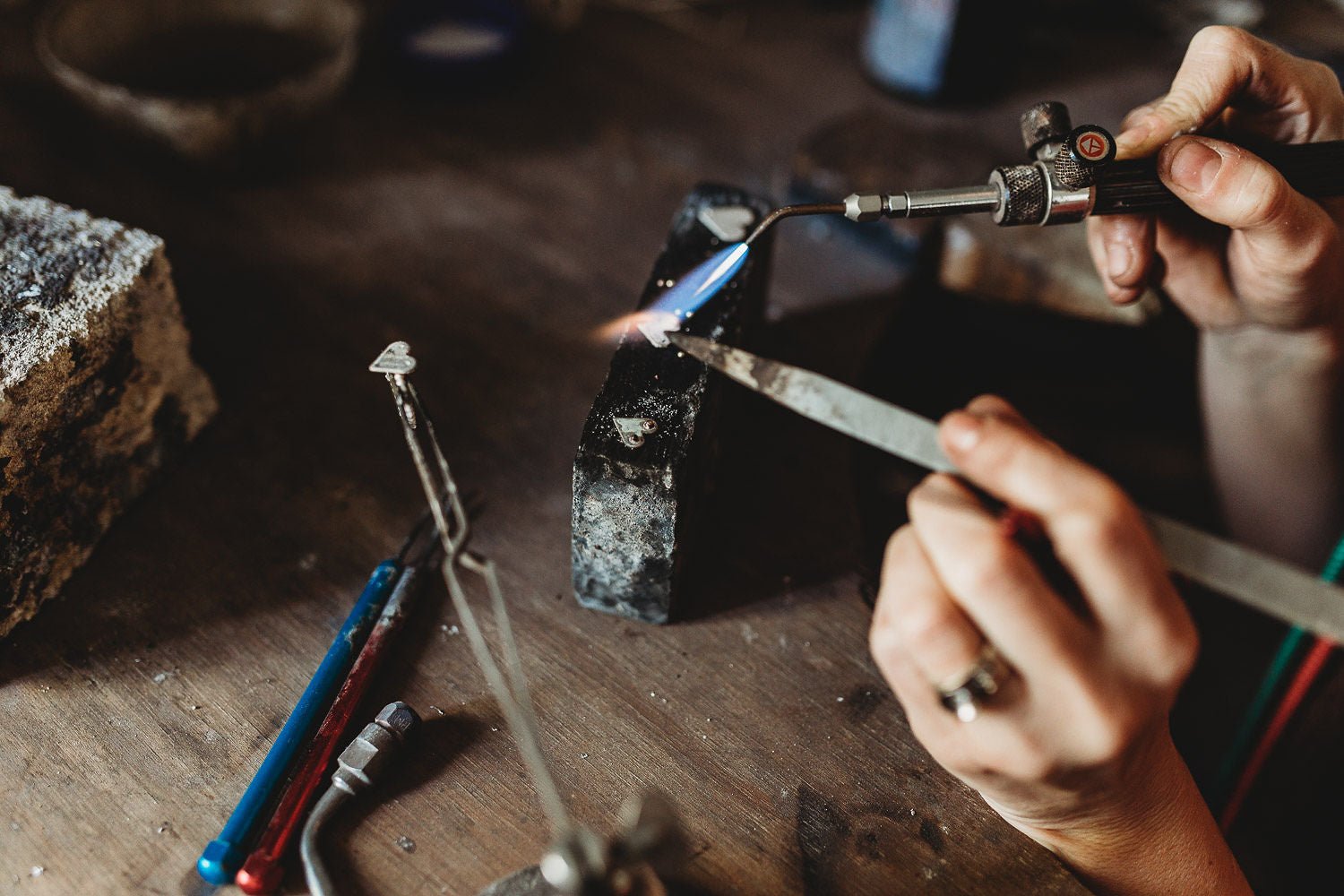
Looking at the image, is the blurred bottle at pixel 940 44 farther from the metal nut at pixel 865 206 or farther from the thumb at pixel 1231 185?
the metal nut at pixel 865 206

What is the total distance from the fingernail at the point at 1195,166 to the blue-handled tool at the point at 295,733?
2.56ft

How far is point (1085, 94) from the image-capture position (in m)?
1.48

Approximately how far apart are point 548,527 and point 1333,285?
83cm

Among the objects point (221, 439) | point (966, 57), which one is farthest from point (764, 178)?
point (221, 439)

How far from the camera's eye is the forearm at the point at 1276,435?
3.34ft

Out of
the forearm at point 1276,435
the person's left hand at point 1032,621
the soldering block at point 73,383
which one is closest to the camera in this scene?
the person's left hand at point 1032,621

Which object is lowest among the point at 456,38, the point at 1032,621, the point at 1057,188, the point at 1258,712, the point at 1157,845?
the point at 1258,712

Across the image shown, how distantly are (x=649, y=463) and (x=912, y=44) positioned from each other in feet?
3.45

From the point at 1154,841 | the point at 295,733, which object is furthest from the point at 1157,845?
the point at 295,733

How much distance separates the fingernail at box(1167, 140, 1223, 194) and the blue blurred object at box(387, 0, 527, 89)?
1.01 metres

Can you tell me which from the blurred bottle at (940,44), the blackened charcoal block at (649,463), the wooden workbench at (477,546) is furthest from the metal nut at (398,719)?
the blurred bottle at (940,44)

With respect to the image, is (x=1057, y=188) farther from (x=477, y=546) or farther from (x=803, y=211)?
(x=477, y=546)

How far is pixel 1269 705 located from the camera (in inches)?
38.8

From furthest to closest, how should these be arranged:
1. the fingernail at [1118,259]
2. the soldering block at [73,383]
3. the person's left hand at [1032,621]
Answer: the fingernail at [1118,259] < the soldering block at [73,383] < the person's left hand at [1032,621]
